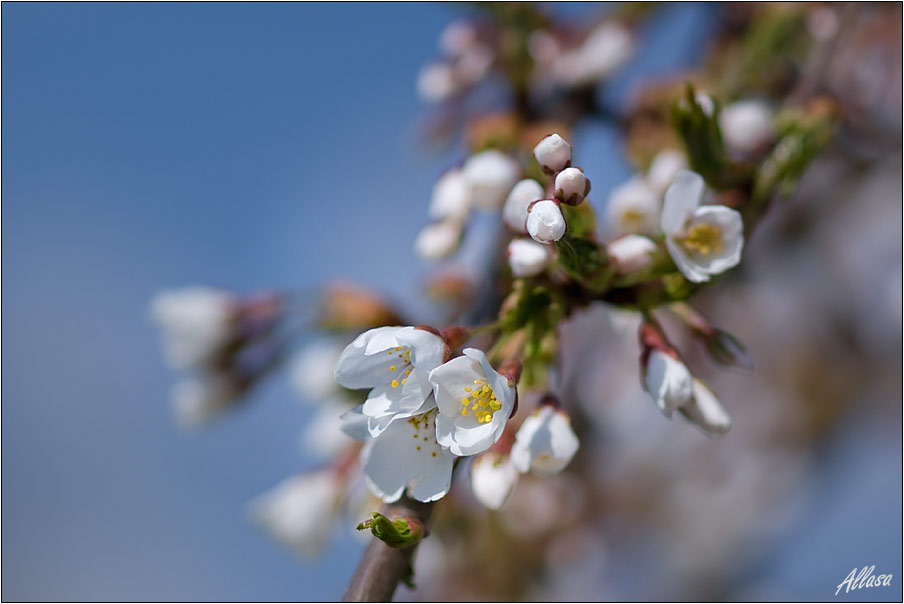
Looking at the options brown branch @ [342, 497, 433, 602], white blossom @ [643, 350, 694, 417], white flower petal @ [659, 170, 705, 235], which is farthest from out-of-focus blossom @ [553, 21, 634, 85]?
brown branch @ [342, 497, 433, 602]

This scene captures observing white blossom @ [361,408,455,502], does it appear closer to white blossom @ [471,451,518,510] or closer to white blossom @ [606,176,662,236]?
white blossom @ [471,451,518,510]

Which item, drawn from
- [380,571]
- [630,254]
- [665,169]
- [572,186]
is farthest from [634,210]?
[380,571]

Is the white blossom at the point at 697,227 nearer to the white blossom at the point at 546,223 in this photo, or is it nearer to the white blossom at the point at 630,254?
the white blossom at the point at 630,254

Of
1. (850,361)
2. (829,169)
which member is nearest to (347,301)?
(829,169)

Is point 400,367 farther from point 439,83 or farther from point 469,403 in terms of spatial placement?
point 439,83

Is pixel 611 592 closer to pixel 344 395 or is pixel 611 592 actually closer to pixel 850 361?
pixel 850 361
